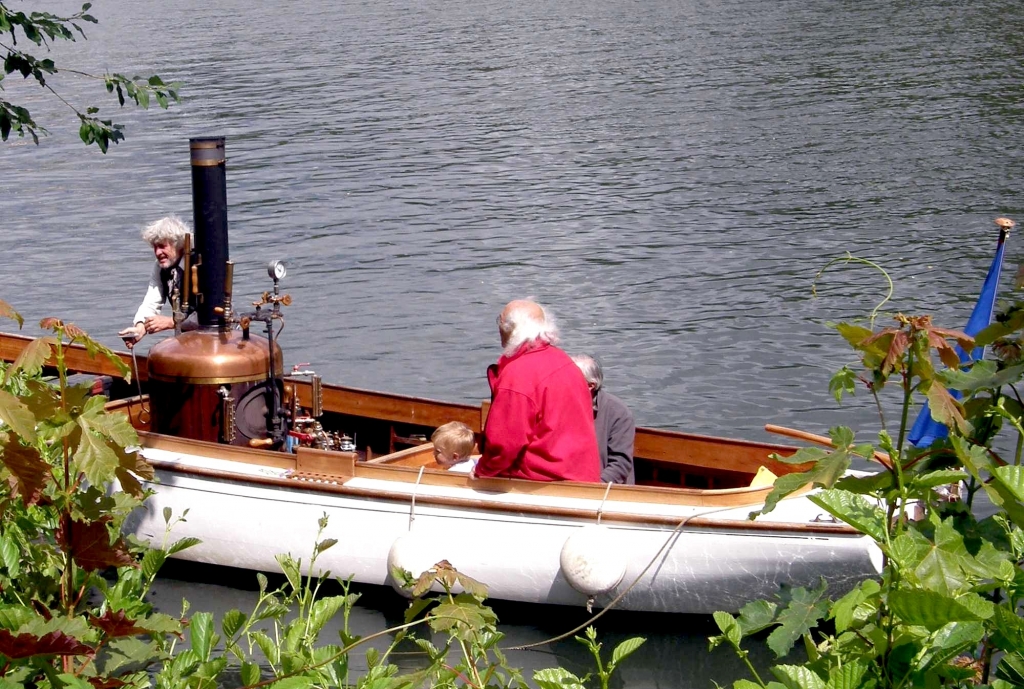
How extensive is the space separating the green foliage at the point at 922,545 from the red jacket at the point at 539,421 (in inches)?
147

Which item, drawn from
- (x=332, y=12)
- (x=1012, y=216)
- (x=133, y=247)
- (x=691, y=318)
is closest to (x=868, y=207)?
(x=1012, y=216)

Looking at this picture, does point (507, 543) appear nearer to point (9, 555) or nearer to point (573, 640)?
point (573, 640)

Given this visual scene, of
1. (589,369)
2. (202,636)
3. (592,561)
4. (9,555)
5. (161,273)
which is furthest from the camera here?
(161,273)

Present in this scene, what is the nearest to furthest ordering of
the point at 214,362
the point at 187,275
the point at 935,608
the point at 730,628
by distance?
the point at 935,608 → the point at 730,628 → the point at 214,362 → the point at 187,275

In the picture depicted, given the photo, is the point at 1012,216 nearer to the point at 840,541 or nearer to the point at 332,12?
the point at 840,541

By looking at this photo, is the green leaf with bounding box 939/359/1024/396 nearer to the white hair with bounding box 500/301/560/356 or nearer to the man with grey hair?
the white hair with bounding box 500/301/560/356

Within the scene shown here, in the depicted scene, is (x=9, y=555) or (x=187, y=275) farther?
(x=187, y=275)

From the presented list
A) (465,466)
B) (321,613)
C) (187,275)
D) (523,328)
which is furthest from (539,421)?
(321,613)

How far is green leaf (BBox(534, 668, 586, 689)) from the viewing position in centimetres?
223

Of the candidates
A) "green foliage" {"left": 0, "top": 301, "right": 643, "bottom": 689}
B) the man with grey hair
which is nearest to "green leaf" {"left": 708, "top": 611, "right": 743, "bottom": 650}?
"green foliage" {"left": 0, "top": 301, "right": 643, "bottom": 689}

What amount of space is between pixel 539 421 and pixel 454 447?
0.80 meters

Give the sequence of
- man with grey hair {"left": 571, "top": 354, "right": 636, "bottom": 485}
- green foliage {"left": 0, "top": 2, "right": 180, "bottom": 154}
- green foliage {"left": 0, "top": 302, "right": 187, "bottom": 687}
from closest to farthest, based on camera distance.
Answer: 1. green foliage {"left": 0, "top": 302, "right": 187, "bottom": 687}
2. green foliage {"left": 0, "top": 2, "right": 180, "bottom": 154}
3. man with grey hair {"left": 571, "top": 354, "right": 636, "bottom": 485}

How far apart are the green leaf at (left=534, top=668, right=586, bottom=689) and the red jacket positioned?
11.7 ft

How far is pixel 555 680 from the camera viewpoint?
7.42 ft
